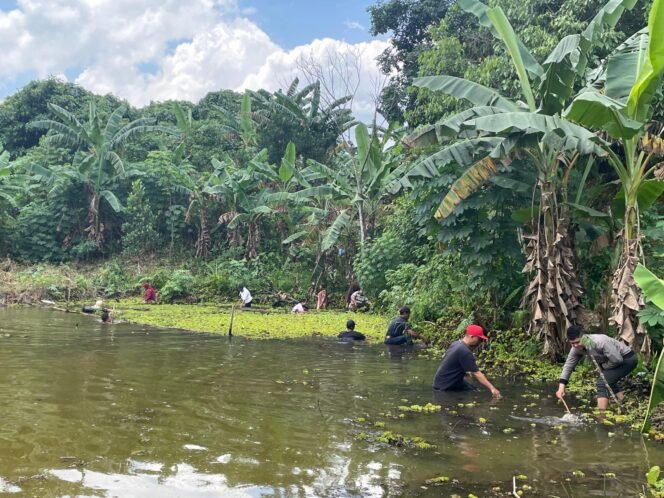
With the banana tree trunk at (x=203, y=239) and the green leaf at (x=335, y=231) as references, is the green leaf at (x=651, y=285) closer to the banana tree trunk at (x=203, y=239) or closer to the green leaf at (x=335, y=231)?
the green leaf at (x=335, y=231)

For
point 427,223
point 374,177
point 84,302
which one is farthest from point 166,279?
point 427,223

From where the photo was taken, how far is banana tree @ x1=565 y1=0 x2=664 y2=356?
29.2 ft

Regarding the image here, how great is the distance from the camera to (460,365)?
939 cm

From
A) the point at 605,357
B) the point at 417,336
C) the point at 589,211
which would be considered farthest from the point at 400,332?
the point at 605,357

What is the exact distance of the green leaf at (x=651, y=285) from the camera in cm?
648

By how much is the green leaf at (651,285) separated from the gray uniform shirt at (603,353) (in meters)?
2.36

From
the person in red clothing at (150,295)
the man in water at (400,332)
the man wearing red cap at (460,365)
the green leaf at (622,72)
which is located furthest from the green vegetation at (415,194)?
the man wearing red cap at (460,365)

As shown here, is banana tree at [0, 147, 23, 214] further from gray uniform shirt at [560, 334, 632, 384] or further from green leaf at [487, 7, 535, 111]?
gray uniform shirt at [560, 334, 632, 384]

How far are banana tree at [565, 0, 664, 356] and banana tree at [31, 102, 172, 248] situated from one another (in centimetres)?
2409

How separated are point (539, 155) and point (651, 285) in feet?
16.6

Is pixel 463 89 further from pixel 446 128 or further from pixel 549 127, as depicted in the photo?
pixel 549 127

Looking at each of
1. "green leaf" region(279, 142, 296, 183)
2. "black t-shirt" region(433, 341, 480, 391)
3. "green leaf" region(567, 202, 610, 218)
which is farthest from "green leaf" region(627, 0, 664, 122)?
"green leaf" region(279, 142, 296, 183)

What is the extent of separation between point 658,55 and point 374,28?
2190cm

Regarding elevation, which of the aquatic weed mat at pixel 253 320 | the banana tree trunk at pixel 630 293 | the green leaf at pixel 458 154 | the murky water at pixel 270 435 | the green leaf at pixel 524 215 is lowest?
the murky water at pixel 270 435
